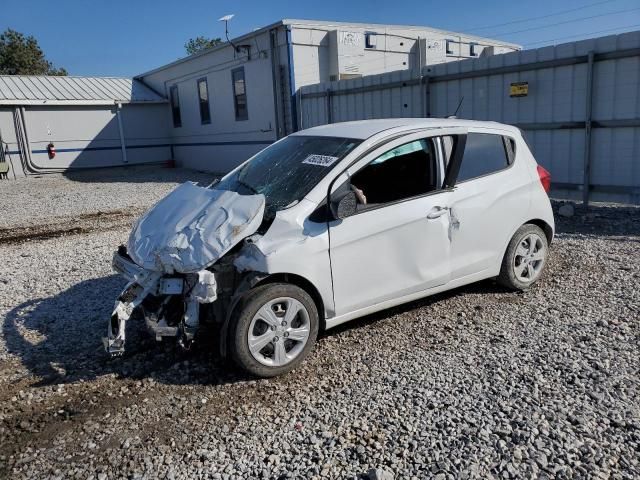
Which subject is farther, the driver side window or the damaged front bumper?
the driver side window

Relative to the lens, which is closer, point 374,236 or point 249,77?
point 374,236

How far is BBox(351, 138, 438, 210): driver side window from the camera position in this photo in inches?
180

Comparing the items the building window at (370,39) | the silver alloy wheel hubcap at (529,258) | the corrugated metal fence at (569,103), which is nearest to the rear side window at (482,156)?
the silver alloy wheel hubcap at (529,258)

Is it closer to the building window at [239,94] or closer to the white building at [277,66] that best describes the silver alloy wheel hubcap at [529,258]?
the white building at [277,66]

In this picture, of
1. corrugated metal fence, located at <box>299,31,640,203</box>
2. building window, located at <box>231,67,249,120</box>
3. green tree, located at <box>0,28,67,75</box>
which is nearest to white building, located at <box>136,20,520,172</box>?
building window, located at <box>231,67,249,120</box>

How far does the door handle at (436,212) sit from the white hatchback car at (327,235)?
0.05 ft

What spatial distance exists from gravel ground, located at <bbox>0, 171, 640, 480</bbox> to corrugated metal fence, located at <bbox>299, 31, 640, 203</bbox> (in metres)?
3.52

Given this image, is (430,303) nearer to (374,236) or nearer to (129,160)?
(374,236)

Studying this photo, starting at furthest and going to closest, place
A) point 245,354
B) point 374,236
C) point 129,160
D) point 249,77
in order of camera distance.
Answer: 1. point 129,160
2. point 249,77
3. point 374,236
4. point 245,354

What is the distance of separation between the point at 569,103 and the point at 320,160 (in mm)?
6224

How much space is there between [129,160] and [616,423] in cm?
2384

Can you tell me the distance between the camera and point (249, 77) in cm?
1708

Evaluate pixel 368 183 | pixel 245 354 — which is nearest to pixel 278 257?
pixel 245 354

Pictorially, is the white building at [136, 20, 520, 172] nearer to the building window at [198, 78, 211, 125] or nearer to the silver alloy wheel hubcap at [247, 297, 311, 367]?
the building window at [198, 78, 211, 125]
